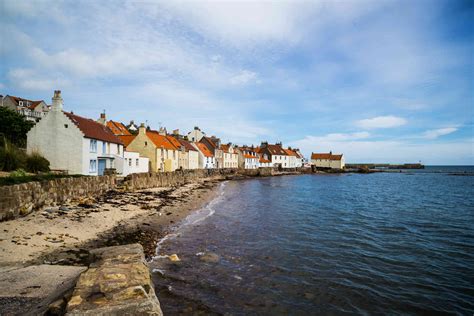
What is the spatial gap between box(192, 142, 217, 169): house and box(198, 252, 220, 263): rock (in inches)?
2553

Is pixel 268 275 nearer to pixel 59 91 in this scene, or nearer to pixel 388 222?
pixel 388 222

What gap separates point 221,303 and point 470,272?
11.8 meters

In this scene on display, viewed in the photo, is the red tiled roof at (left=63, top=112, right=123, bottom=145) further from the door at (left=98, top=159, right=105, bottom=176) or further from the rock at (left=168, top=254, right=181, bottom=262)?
the rock at (left=168, top=254, right=181, bottom=262)

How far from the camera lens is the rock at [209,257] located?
12.8 metres

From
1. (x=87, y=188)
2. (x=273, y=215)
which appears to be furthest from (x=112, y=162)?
(x=273, y=215)

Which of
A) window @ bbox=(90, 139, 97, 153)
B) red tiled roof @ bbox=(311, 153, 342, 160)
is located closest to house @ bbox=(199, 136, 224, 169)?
window @ bbox=(90, 139, 97, 153)

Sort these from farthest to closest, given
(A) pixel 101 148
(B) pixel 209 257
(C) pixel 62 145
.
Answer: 1. (A) pixel 101 148
2. (C) pixel 62 145
3. (B) pixel 209 257

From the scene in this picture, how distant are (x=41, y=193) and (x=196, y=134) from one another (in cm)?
7240

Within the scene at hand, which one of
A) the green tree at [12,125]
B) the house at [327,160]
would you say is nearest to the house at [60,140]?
the green tree at [12,125]

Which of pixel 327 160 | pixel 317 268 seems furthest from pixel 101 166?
pixel 327 160

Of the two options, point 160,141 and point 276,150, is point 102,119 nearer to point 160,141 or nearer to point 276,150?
point 160,141

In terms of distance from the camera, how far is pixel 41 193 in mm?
17375

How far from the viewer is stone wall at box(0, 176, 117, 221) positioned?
45.5 ft

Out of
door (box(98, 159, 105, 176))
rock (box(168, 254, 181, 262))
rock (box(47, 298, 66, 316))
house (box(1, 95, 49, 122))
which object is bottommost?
rock (box(168, 254, 181, 262))
